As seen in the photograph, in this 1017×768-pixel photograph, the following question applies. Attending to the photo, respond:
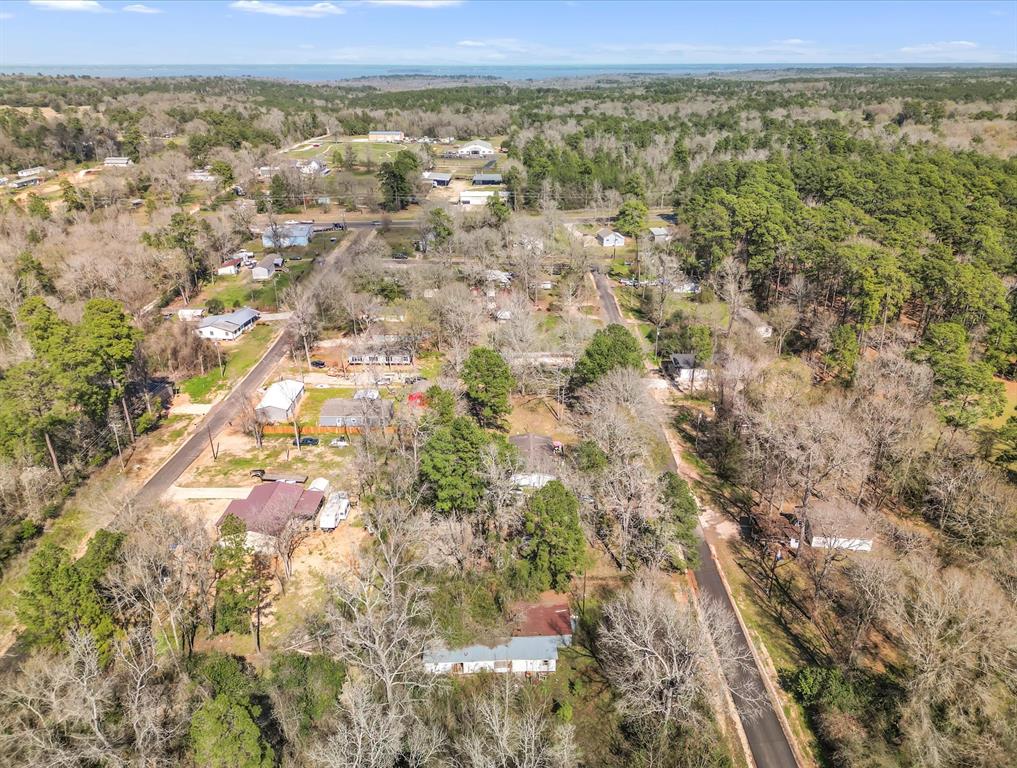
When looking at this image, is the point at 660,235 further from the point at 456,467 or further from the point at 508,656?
the point at 508,656

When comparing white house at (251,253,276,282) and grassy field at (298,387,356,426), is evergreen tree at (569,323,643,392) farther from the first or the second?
white house at (251,253,276,282)

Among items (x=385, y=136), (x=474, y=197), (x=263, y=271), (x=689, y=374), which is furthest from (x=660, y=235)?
(x=385, y=136)

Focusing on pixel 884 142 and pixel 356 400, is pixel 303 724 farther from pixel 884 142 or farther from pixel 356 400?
pixel 884 142

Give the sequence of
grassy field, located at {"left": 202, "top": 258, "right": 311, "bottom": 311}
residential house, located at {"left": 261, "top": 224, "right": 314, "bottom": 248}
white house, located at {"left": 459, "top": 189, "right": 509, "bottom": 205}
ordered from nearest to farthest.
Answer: grassy field, located at {"left": 202, "top": 258, "right": 311, "bottom": 311} < residential house, located at {"left": 261, "top": 224, "right": 314, "bottom": 248} < white house, located at {"left": 459, "top": 189, "right": 509, "bottom": 205}

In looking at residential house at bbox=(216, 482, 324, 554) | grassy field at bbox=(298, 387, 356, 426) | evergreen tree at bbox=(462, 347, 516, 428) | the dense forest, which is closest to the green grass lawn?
the dense forest

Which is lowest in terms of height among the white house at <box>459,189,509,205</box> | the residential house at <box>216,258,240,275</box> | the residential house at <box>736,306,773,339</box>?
the residential house at <box>736,306,773,339</box>
